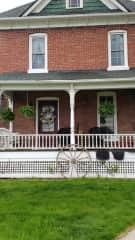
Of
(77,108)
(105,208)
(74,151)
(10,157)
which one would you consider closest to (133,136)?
(74,151)

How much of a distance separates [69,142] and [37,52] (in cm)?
526

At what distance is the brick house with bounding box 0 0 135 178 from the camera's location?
674 inches

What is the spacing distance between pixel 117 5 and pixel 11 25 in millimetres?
5116

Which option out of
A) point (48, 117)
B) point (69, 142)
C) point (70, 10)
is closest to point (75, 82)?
point (69, 142)

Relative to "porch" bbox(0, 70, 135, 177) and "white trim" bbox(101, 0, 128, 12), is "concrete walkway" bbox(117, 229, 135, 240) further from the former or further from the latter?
"white trim" bbox(101, 0, 128, 12)

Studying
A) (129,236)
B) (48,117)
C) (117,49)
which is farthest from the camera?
(117,49)

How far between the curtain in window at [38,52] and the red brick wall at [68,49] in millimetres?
307

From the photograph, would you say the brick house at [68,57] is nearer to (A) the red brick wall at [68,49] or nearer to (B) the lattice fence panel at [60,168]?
(A) the red brick wall at [68,49]

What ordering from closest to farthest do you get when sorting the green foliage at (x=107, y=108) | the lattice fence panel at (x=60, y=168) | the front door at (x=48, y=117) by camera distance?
the lattice fence panel at (x=60, y=168)
the green foliage at (x=107, y=108)
the front door at (x=48, y=117)

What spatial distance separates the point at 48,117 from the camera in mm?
17500

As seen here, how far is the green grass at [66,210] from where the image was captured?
6.63 metres

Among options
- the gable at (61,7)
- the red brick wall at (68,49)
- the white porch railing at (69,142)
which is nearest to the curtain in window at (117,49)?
the red brick wall at (68,49)

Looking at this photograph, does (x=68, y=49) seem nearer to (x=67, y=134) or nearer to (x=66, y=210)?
(x=67, y=134)

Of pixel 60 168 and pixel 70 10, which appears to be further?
pixel 70 10
